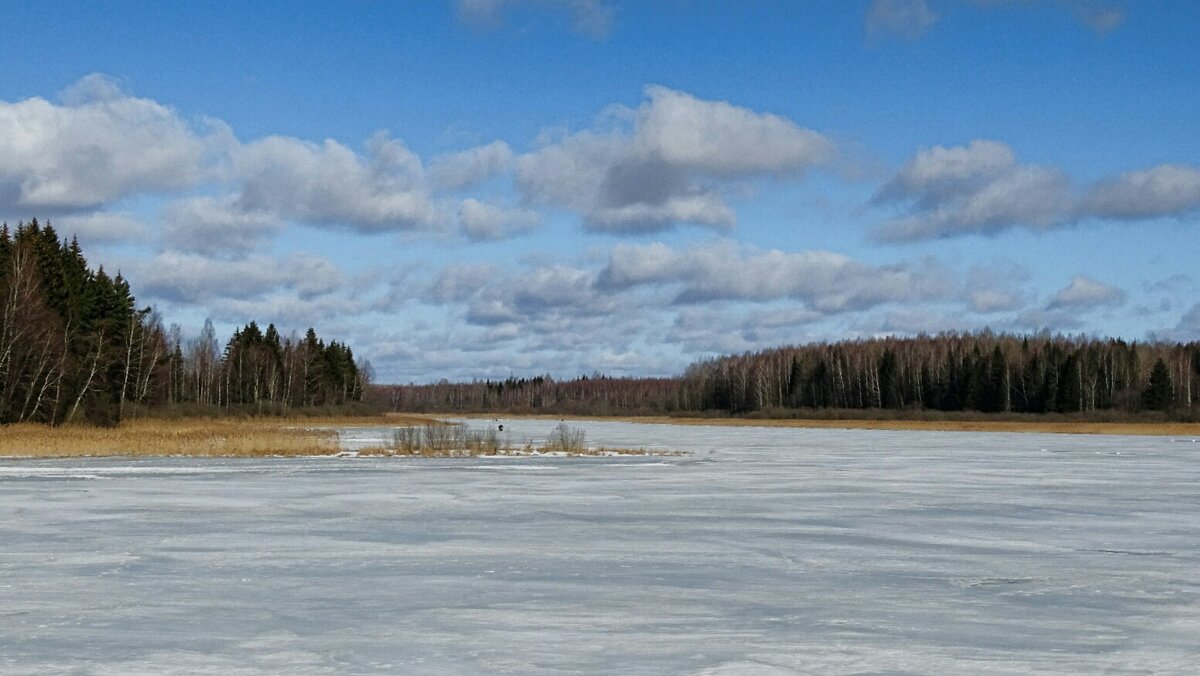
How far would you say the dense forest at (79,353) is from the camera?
164 ft

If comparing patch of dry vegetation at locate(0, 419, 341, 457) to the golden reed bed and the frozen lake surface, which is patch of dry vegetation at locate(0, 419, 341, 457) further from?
the frozen lake surface

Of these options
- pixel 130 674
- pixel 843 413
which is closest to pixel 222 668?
pixel 130 674

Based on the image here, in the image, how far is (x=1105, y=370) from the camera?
351ft

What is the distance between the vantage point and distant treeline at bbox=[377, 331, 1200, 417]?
332 feet

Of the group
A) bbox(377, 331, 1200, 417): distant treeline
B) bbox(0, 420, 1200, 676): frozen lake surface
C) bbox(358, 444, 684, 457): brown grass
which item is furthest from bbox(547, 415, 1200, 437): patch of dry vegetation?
bbox(0, 420, 1200, 676): frozen lake surface

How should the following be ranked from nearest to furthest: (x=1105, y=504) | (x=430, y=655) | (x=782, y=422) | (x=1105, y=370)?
(x=430, y=655), (x=1105, y=504), (x=782, y=422), (x=1105, y=370)

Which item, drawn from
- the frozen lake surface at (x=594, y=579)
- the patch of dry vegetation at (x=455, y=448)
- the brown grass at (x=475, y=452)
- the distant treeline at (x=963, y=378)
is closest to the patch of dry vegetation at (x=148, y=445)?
the brown grass at (x=475, y=452)

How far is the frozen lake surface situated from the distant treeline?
233ft

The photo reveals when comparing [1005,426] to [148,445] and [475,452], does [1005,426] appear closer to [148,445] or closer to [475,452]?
[475,452]

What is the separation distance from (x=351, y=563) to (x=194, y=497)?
349 inches

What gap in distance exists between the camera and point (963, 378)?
110 metres

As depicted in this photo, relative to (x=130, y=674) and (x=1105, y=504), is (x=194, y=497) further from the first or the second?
(x=1105, y=504)

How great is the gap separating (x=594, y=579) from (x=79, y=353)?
55.9 m

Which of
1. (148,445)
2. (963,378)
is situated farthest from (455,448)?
(963,378)
